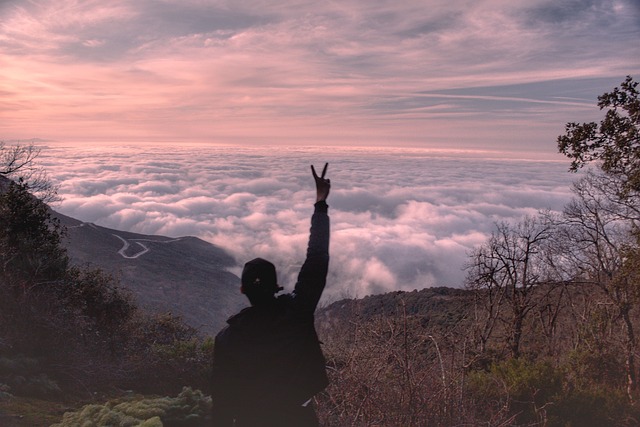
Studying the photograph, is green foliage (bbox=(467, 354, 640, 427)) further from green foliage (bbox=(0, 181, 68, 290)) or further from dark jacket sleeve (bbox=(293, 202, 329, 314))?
green foliage (bbox=(0, 181, 68, 290))

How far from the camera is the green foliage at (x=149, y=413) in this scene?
5.28 meters

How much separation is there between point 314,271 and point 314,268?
17 millimetres

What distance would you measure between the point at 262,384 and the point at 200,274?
352ft

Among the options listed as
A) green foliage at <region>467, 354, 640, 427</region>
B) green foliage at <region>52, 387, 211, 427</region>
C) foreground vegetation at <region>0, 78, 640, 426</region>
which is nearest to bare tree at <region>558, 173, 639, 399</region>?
foreground vegetation at <region>0, 78, 640, 426</region>

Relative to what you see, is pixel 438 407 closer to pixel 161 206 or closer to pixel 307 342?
pixel 307 342

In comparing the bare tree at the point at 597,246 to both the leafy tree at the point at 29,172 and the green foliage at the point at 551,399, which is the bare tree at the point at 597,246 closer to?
the green foliage at the point at 551,399

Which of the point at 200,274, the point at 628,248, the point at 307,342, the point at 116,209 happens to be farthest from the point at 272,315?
the point at 116,209

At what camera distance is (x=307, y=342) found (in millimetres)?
2643

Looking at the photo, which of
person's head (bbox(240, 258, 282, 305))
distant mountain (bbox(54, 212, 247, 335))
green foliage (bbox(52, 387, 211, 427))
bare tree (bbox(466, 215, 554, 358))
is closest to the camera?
person's head (bbox(240, 258, 282, 305))

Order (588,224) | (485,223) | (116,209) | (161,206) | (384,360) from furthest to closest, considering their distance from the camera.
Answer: (161,206)
(116,209)
(485,223)
(588,224)
(384,360)

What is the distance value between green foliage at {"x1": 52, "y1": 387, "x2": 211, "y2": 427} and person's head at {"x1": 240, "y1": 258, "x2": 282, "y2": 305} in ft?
10.6

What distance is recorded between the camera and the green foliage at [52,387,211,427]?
17.3 feet

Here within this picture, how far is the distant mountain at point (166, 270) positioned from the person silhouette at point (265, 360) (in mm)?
69144

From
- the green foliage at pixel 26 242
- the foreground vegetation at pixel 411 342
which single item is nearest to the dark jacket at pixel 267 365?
the foreground vegetation at pixel 411 342
